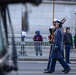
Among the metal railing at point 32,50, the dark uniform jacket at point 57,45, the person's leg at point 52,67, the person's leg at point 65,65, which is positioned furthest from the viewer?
the metal railing at point 32,50

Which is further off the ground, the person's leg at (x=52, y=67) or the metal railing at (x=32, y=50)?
the person's leg at (x=52, y=67)

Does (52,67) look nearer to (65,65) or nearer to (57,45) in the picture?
(65,65)

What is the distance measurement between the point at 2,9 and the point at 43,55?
51.6 ft

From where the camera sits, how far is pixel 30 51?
19.2 meters

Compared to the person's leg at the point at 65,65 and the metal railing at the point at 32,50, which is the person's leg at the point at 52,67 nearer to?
the person's leg at the point at 65,65

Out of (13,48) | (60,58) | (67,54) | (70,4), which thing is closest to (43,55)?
(67,54)

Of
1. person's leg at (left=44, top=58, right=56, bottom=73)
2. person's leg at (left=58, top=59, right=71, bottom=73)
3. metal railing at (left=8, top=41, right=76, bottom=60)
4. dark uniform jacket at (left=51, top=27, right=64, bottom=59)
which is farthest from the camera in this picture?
metal railing at (left=8, top=41, right=76, bottom=60)

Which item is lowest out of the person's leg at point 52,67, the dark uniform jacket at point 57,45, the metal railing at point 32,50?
the metal railing at point 32,50

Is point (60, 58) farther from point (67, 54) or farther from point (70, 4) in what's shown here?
point (70, 4)

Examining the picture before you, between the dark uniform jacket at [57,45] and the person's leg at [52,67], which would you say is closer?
the dark uniform jacket at [57,45]

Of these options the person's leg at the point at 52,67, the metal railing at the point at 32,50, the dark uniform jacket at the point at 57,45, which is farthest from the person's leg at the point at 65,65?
the metal railing at the point at 32,50

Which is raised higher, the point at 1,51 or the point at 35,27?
the point at 1,51

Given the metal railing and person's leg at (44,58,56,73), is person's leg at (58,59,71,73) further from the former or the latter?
the metal railing

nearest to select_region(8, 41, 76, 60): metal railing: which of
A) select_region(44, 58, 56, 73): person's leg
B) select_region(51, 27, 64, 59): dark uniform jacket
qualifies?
select_region(44, 58, 56, 73): person's leg
